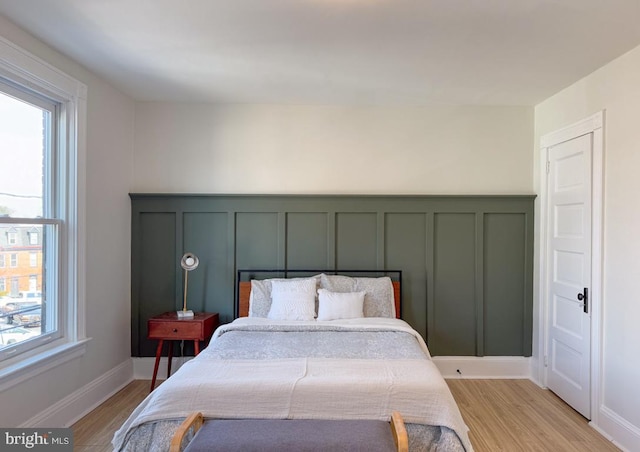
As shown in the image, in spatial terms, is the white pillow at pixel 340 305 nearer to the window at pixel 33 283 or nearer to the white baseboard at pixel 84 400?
the white baseboard at pixel 84 400

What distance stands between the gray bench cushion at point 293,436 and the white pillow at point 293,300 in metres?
1.39

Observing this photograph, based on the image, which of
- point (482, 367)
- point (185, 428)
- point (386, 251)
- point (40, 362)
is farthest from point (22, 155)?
point (482, 367)

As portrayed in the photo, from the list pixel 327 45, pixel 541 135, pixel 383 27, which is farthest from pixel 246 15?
pixel 541 135

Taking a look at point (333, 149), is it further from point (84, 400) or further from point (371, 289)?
point (84, 400)

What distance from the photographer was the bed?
69.1 inches

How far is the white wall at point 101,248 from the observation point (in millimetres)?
2461

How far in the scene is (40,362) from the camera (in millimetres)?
2406

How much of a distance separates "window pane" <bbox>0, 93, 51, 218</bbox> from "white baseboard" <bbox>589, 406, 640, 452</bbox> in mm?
4174

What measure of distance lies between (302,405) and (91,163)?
251 centimetres

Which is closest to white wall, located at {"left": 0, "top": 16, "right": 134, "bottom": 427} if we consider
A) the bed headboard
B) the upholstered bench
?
the bed headboard

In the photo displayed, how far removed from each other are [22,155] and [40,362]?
1345mm

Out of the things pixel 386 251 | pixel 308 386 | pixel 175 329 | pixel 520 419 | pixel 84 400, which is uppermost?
pixel 386 251

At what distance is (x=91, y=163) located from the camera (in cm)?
298

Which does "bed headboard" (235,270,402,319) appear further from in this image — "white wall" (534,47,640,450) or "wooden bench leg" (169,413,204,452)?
"wooden bench leg" (169,413,204,452)
